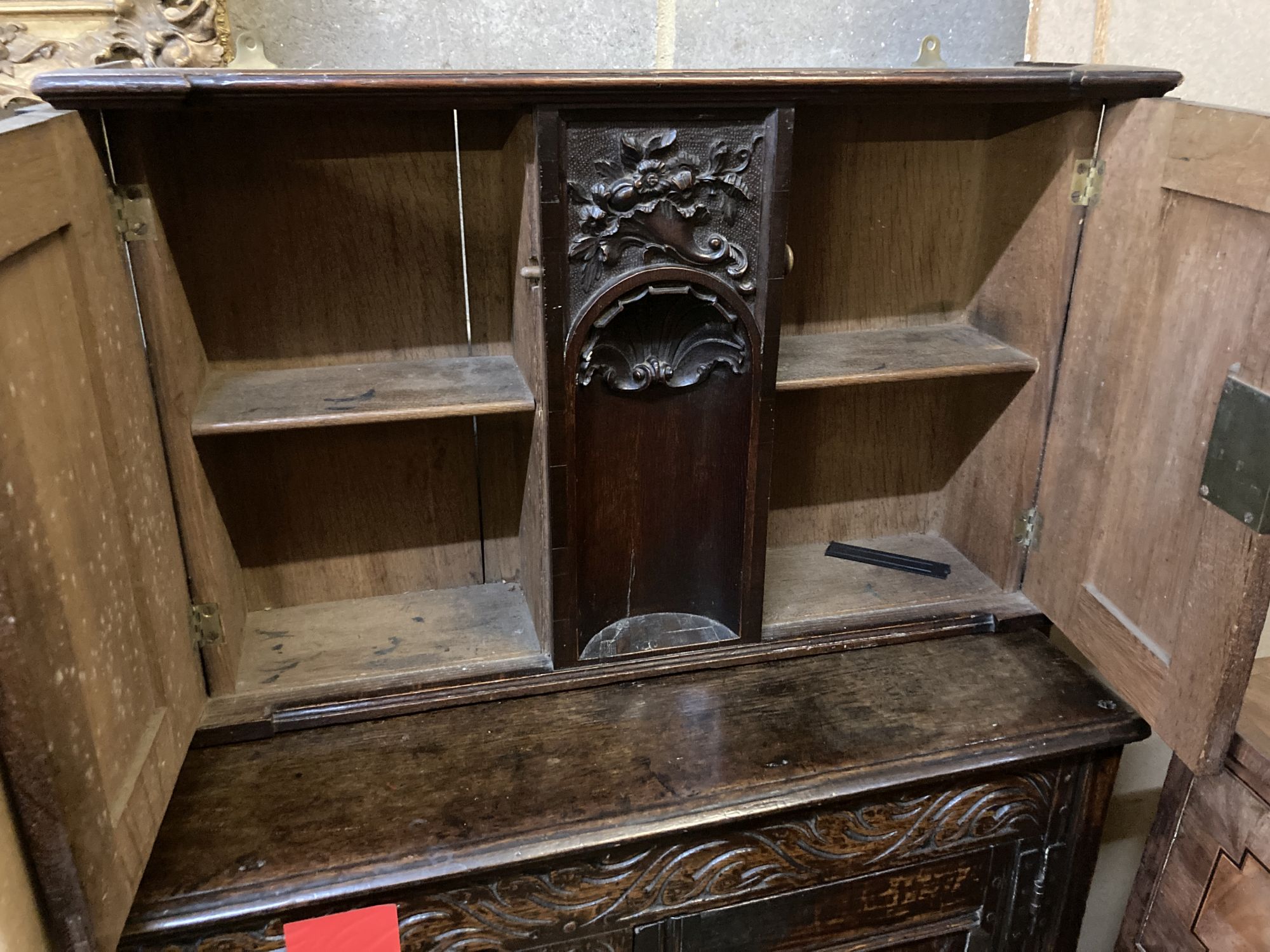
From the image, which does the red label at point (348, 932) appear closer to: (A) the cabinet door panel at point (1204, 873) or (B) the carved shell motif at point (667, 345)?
(B) the carved shell motif at point (667, 345)

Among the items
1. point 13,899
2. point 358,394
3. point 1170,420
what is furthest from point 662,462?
point 13,899

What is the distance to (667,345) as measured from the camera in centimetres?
138

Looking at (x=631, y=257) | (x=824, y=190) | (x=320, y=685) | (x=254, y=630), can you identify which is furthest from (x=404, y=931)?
(x=824, y=190)

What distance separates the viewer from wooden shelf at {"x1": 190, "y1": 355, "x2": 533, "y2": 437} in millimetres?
1291

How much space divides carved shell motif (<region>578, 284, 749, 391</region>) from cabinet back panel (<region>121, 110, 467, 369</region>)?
32 cm

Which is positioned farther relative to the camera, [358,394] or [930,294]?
[930,294]

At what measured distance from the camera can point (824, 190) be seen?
1.59 m

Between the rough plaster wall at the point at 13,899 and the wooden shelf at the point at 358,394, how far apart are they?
53 centimetres

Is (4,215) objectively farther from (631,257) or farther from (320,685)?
(320,685)

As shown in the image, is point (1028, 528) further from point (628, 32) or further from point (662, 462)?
point (628, 32)

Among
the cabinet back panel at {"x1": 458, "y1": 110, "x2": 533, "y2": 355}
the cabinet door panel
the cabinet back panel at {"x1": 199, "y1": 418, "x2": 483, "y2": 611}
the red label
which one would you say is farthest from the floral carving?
the cabinet door panel

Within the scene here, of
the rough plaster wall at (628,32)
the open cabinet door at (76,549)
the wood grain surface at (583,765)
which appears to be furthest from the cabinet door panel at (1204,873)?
the open cabinet door at (76,549)

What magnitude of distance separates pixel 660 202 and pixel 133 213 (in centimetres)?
62

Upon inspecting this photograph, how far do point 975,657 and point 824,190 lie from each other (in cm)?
79
